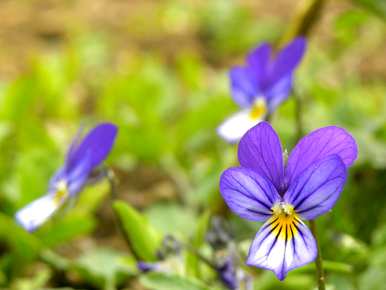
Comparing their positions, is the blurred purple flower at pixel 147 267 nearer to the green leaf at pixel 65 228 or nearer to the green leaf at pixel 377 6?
the green leaf at pixel 65 228

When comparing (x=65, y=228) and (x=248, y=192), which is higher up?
(x=65, y=228)

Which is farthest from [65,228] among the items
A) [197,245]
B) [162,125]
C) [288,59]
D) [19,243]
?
[162,125]

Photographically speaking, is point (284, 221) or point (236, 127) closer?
point (284, 221)

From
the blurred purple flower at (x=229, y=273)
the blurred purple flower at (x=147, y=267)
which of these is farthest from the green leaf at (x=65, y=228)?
the blurred purple flower at (x=229, y=273)

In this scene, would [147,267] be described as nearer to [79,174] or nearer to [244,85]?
[79,174]

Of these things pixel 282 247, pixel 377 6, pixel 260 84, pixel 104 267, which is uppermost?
pixel 377 6
